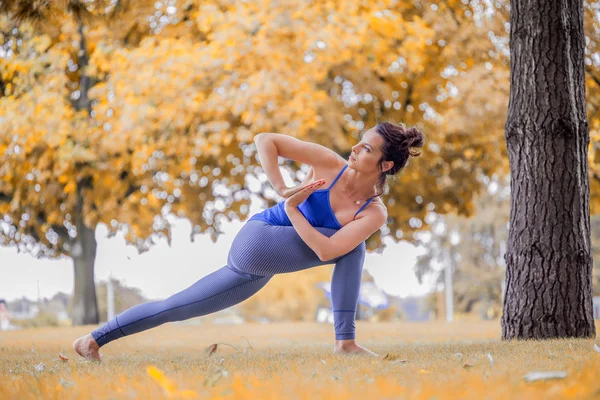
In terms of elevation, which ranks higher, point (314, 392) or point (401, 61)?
point (401, 61)

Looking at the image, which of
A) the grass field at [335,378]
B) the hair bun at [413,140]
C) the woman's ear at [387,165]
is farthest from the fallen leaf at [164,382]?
the hair bun at [413,140]

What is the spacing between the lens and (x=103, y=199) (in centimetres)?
1388

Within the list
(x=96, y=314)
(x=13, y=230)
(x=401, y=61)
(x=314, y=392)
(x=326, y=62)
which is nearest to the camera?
(x=314, y=392)

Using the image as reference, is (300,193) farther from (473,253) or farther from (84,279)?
(473,253)

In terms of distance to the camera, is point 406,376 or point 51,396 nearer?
point 51,396

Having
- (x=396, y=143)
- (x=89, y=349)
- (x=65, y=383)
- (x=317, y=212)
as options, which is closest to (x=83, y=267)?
(x=89, y=349)

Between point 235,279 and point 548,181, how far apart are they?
8.10 ft

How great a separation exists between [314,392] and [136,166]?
35.6 feet

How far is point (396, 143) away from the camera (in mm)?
3992

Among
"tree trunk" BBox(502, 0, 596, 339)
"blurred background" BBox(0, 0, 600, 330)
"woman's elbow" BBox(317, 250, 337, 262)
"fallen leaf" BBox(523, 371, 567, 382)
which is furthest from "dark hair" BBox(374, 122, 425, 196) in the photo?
"blurred background" BBox(0, 0, 600, 330)

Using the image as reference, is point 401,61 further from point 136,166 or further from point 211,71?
point 136,166

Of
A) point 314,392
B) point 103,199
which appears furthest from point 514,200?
point 103,199

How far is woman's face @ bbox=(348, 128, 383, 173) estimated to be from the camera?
13.1 feet

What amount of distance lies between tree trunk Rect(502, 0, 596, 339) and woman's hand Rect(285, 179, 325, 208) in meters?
2.06
